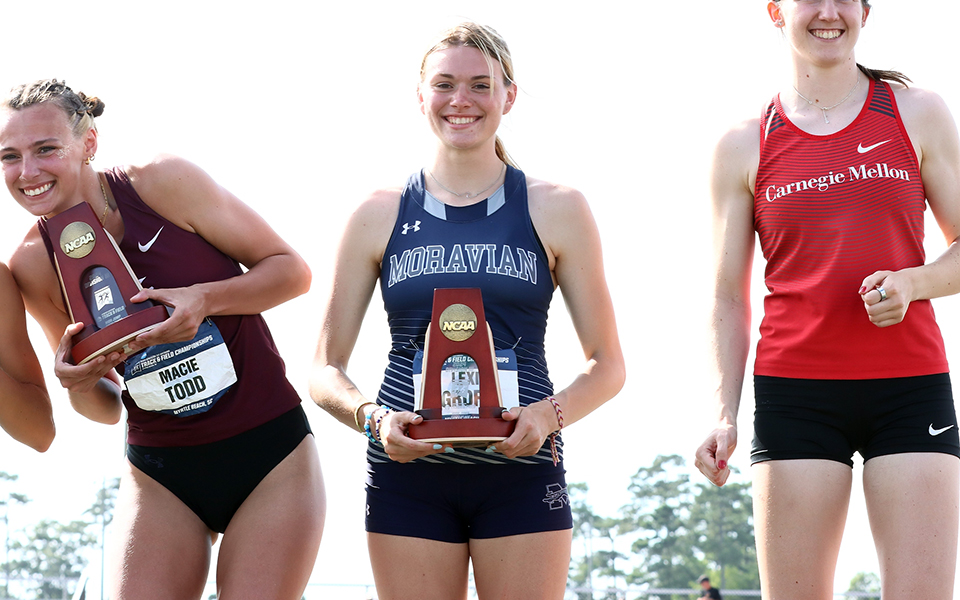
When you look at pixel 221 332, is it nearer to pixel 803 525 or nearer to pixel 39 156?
pixel 39 156

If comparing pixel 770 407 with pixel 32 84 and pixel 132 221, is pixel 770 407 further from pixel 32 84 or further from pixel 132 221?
pixel 32 84

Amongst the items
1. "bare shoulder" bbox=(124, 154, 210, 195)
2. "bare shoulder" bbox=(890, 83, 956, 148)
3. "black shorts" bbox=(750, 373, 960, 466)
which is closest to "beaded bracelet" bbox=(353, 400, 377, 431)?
"bare shoulder" bbox=(124, 154, 210, 195)

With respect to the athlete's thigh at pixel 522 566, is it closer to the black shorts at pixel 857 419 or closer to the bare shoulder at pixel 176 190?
the black shorts at pixel 857 419

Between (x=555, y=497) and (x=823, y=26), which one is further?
(x=823, y=26)

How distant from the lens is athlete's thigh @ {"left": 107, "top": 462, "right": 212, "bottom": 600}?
2.92m

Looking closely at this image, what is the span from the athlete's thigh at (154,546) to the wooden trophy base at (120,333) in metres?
0.45

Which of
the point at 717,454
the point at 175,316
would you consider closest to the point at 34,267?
the point at 175,316

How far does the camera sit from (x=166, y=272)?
125 inches

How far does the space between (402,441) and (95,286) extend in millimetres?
1108

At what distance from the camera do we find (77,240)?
3.05m

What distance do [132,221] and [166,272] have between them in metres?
0.20

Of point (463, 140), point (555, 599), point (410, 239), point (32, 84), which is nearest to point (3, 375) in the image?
point (32, 84)

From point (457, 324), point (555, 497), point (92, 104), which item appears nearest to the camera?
point (457, 324)

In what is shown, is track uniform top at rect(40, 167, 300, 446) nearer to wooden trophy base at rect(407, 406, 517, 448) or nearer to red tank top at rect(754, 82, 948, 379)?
wooden trophy base at rect(407, 406, 517, 448)
